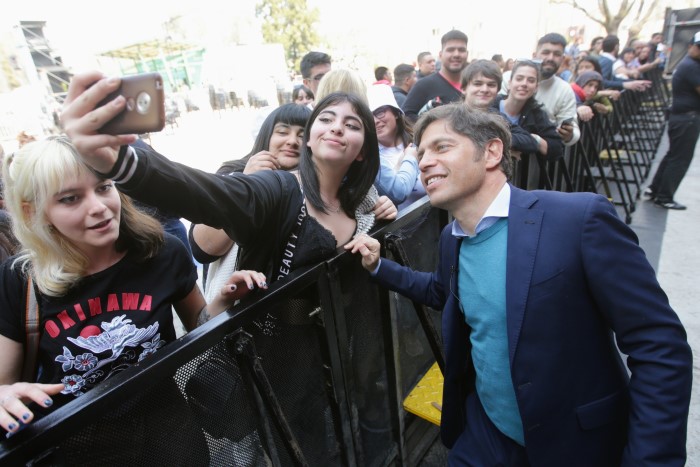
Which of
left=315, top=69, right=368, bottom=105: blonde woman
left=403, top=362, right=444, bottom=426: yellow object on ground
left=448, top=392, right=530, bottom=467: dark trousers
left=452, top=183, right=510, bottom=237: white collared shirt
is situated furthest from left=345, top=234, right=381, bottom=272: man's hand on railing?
left=315, top=69, right=368, bottom=105: blonde woman

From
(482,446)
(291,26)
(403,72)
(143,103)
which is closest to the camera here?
(143,103)

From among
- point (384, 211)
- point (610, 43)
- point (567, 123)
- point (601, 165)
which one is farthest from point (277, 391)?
point (610, 43)

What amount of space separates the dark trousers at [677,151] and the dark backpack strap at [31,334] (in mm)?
7347

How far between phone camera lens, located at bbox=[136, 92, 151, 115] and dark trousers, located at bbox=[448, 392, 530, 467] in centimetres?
172

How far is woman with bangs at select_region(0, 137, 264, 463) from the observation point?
4.39ft

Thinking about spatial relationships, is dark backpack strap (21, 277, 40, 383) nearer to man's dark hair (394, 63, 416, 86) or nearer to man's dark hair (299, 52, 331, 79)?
man's dark hair (299, 52, 331, 79)

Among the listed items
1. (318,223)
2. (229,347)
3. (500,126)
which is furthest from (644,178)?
(229,347)

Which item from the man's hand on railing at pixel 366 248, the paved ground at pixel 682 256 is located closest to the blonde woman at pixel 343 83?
the man's hand on railing at pixel 366 248

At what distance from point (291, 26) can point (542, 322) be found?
154ft

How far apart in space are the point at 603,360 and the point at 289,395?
120cm

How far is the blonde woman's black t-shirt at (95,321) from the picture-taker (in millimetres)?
1360

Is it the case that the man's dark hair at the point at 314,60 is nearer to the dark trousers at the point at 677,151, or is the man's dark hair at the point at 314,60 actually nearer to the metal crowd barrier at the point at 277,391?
the metal crowd barrier at the point at 277,391

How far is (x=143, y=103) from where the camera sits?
90cm

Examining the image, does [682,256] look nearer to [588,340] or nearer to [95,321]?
[588,340]
